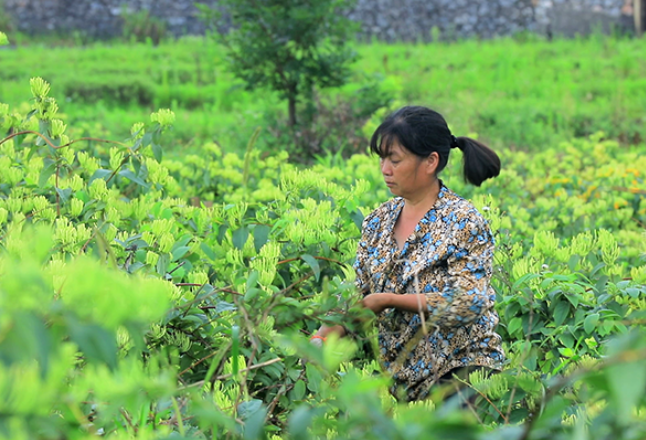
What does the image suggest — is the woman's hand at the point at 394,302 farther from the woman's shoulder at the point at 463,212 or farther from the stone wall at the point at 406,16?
the stone wall at the point at 406,16

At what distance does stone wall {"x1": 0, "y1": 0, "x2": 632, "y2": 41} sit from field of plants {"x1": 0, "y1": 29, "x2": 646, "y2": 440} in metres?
6.01

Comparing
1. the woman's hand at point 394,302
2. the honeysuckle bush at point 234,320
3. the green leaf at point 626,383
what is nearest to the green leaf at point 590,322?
the honeysuckle bush at point 234,320

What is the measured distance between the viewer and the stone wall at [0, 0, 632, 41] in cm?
1223

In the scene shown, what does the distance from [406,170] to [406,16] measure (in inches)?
442

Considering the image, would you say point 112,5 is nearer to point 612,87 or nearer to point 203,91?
point 203,91

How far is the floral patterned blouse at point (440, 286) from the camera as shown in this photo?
1871 mm

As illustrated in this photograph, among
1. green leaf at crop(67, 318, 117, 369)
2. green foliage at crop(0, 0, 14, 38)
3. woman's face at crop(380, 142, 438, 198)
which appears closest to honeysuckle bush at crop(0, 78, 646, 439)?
green leaf at crop(67, 318, 117, 369)

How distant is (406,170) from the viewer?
2018 mm

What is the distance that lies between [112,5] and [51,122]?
10.8 meters

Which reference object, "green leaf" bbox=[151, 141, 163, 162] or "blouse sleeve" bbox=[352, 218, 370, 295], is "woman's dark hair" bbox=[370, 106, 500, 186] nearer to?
"blouse sleeve" bbox=[352, 218, 370, 295]

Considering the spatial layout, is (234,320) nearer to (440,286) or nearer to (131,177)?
(440,286)

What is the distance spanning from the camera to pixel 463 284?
1875 millimetres

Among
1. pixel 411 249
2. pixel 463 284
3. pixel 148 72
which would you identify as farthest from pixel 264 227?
pixel 148 72

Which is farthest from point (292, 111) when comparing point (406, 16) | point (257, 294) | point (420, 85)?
point (406, 16)
